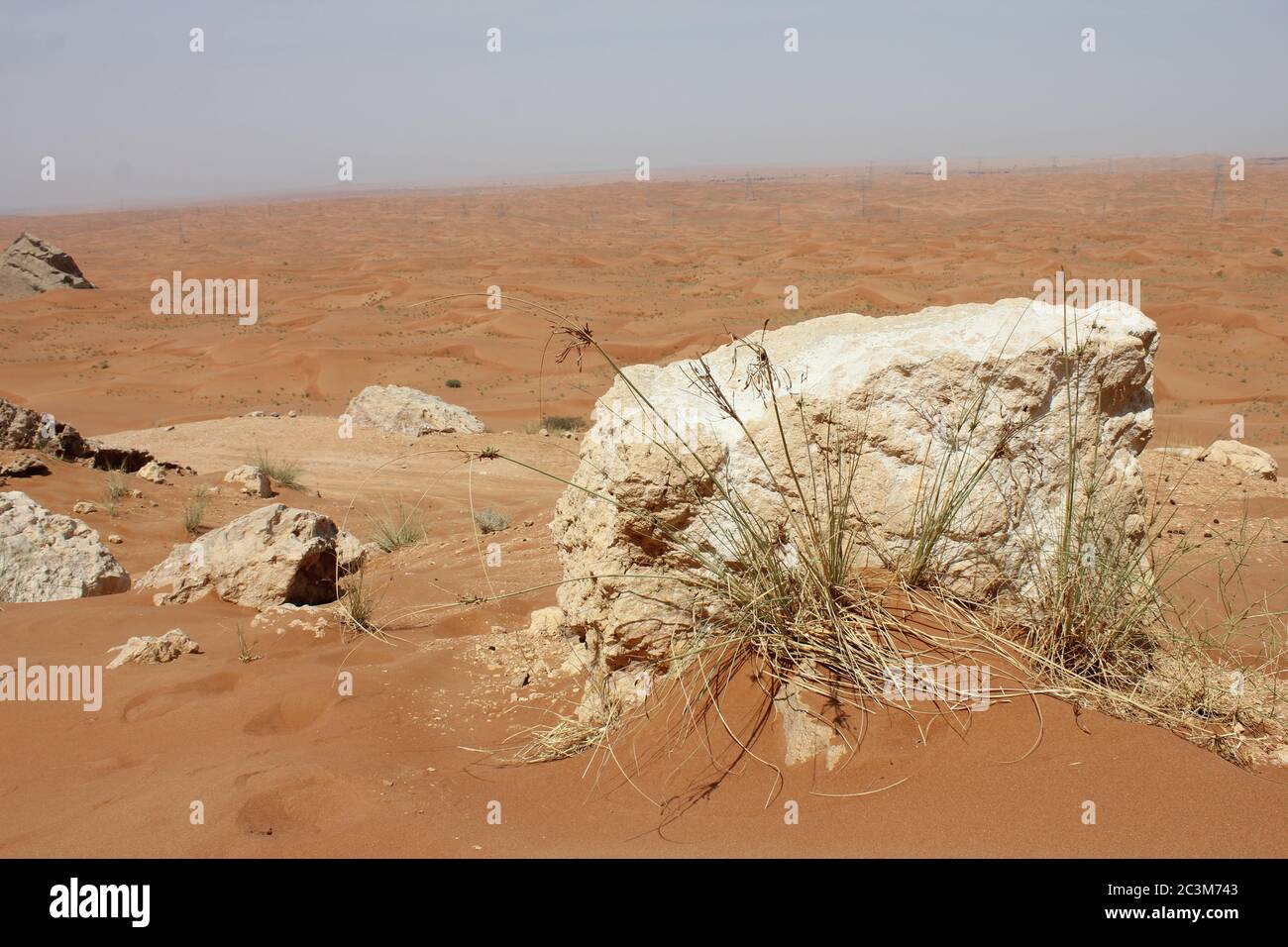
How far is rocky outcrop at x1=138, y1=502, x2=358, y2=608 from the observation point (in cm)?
495

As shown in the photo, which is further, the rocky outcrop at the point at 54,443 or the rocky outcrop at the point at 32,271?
the rocky outcrop at the point at 32,271

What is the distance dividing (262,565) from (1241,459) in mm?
7304

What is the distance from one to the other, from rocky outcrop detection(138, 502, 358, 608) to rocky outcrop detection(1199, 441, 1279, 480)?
6.83m

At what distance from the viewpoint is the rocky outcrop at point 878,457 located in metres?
3.05

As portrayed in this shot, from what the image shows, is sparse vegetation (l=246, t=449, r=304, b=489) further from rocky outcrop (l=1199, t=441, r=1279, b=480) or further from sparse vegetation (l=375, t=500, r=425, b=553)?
rocky outcrop (l=1199, t=441, r=1279, b=480)

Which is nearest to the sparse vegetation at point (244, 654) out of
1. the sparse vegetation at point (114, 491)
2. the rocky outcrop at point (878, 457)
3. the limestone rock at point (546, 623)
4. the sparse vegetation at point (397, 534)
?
the limestone rock at point (546, 623)

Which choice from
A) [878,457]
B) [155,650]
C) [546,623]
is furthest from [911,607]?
[155,650]

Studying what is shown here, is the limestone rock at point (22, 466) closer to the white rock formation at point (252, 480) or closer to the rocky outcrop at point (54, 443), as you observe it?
the rocky outcrop at point (54, 443)

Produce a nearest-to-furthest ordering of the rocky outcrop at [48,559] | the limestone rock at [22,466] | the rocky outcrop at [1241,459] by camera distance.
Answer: the rocky outcrop at [48,559], the rocky outcrop at [1241,459], the limestone rock at [22,466]

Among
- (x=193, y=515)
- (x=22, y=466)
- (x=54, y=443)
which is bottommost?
(x=193, y=515)

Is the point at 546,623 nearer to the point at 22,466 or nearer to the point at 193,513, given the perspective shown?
the point at 193,513

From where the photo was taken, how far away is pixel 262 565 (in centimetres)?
497

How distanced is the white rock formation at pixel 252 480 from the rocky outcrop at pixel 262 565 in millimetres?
3669

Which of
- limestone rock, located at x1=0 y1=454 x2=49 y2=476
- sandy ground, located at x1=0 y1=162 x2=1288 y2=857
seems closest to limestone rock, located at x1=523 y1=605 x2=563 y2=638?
sandy ground, located at x1=0 y1=162 x2=1288 y2=857
